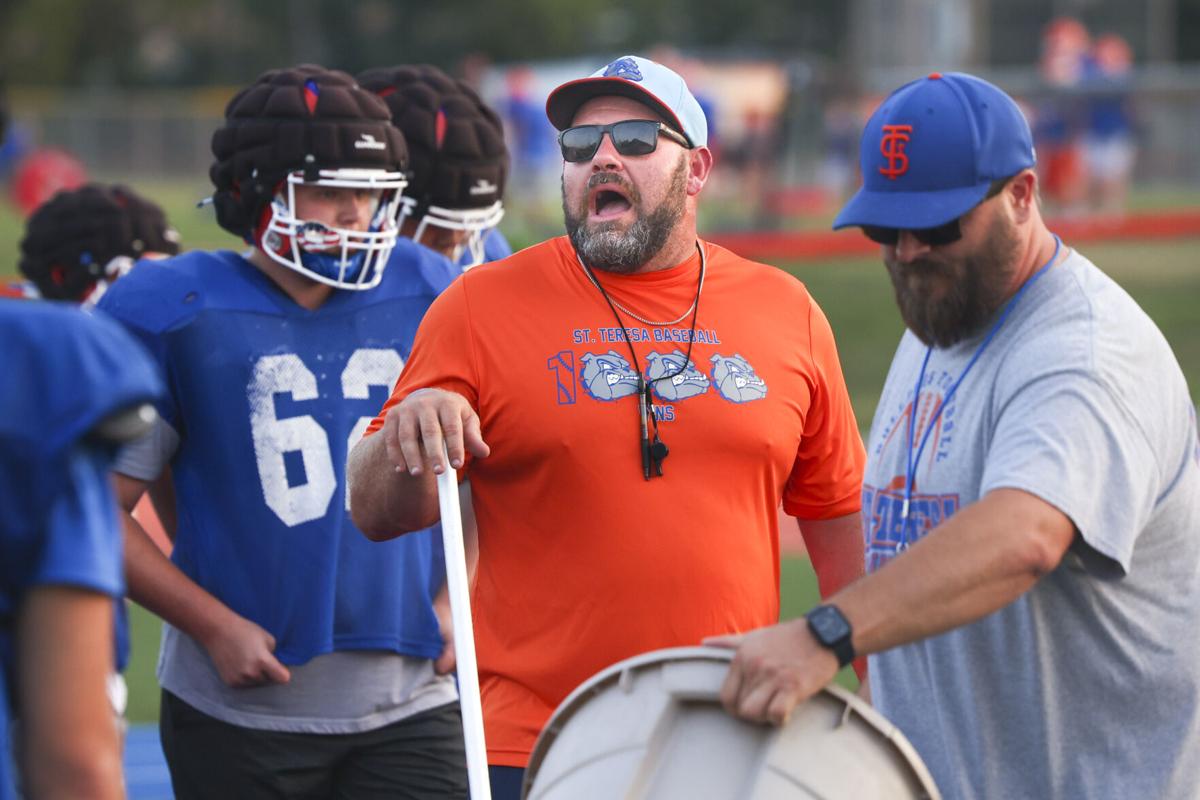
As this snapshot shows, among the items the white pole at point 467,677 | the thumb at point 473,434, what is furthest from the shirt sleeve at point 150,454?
the white pole at point 467,677

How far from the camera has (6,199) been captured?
1626 inches

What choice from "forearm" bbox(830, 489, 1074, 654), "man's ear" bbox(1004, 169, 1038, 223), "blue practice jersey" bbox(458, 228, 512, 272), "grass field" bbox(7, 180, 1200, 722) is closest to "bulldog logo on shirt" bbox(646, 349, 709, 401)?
"man's ear" bbox(1004, 169, 1038, 223)

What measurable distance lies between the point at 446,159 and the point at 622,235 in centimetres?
144

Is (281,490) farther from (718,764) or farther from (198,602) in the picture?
(718,764)

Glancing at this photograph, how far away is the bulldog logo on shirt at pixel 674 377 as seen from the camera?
148 inches

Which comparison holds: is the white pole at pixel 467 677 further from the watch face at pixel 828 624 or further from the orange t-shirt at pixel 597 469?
the watch face at pixel 828 624

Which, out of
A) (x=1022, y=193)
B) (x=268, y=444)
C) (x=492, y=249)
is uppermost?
(x=1022, y=193)

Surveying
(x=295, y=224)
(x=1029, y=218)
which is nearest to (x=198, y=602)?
(x=295, y=224)

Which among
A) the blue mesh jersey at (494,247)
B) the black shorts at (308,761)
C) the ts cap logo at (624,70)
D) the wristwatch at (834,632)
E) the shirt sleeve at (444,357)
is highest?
the ts cap logo at (624,70)

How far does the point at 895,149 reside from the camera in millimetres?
3223

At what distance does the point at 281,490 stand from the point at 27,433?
85.7 inches

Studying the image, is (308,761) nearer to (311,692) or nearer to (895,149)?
(311,692)

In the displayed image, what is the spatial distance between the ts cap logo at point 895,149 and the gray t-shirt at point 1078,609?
0.34 m

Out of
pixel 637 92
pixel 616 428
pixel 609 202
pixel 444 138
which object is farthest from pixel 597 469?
pixel 444 138
